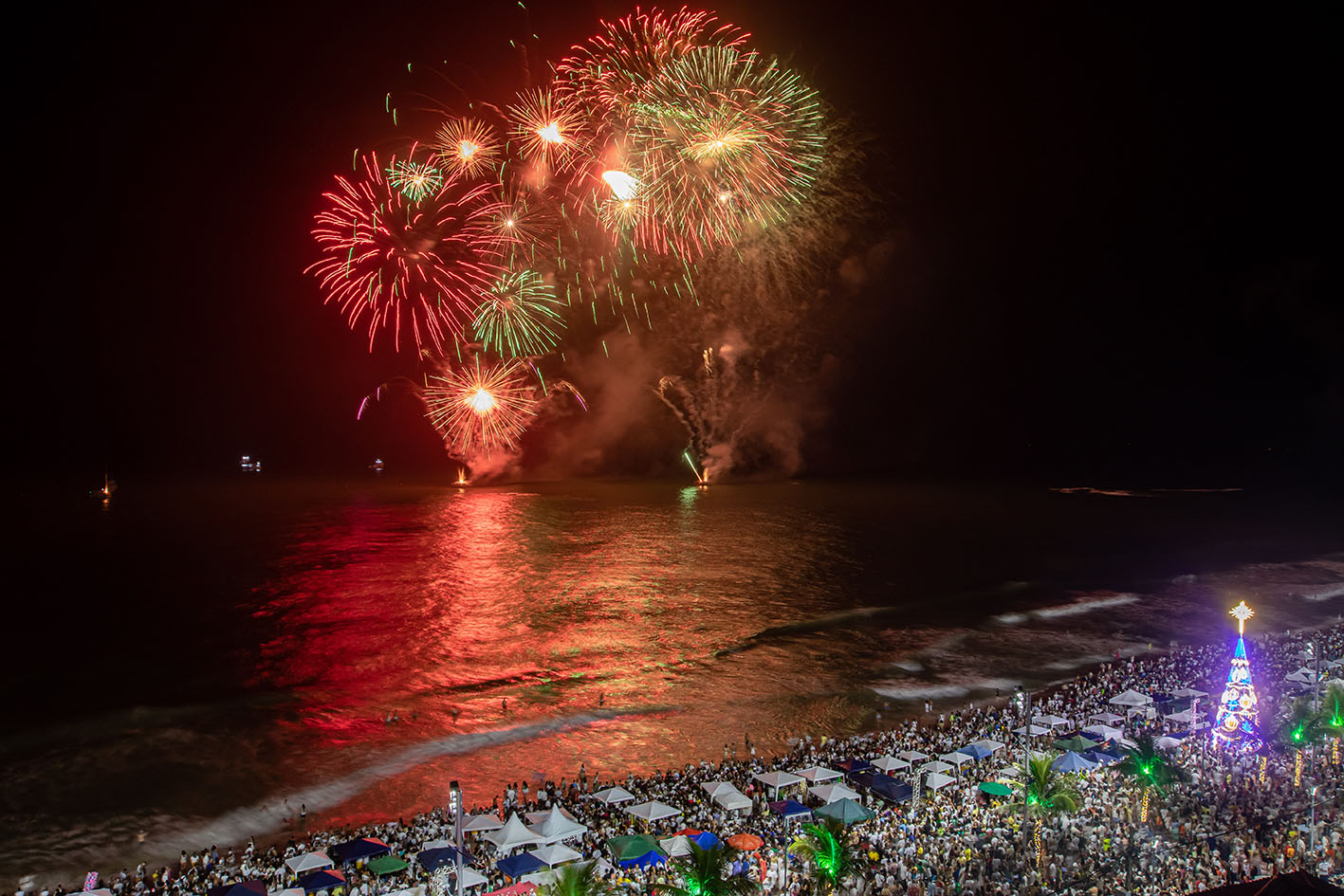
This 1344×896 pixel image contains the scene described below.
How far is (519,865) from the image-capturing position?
1584 cm

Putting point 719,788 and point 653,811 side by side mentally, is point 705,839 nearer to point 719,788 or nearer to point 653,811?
point 653,811

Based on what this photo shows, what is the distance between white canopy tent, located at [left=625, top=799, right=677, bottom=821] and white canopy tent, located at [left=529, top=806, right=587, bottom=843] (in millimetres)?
1274

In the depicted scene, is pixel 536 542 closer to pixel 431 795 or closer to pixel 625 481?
pixel 431 795

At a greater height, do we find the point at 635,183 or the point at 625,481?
the point at 635,183

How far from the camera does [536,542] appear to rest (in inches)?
2335

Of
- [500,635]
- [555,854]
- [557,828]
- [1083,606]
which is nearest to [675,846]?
[555,854]

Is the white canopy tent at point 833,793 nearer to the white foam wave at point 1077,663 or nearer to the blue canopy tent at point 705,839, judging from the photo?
the blue canopy tent at point 705,839

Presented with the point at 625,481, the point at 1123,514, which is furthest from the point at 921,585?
the point at 625,481

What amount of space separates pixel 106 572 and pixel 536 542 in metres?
26.4

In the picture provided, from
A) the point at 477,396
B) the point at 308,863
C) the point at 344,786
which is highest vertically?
the point at 477,396

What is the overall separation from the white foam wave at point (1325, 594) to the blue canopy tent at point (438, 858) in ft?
149

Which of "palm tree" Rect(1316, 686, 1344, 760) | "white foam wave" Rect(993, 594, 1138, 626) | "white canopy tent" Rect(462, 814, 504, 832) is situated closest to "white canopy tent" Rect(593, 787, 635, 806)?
"white canopy tent" Rect(462, 814, 504, 832)

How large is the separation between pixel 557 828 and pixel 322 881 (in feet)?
14.7

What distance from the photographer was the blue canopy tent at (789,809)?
60.2ft
